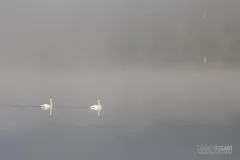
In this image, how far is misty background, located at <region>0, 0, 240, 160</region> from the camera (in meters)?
2.09

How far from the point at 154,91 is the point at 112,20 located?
0.34 m

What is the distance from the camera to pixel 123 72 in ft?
6.88

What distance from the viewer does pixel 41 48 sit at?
2094 mm

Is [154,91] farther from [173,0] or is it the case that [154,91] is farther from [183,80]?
[173,0]

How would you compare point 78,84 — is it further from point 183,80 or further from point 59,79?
point 183,80

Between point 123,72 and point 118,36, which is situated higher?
point 118,36

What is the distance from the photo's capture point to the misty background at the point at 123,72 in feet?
6.86

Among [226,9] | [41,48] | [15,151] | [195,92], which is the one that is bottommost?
[15,151]

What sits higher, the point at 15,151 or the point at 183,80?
the point at 183,80

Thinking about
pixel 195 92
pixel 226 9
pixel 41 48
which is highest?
pixel 226 9

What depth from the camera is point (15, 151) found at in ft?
6.83

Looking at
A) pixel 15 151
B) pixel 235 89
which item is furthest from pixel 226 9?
pixel 15 151

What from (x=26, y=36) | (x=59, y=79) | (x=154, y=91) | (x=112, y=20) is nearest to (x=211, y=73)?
(x=154, y=91)

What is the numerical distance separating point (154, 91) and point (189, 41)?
0.25 meters
